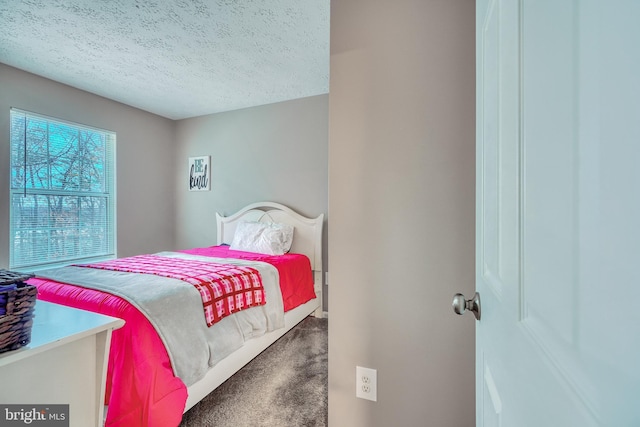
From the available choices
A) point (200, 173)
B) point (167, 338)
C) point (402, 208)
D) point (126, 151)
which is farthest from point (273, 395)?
point (126, 151)

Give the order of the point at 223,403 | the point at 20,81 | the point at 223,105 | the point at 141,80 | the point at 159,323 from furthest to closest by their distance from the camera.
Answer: the point at 223,105 < the point at 141,80 < the point at 20,81 < the point at 223,403 < the point at 159,323

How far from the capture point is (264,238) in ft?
10.5

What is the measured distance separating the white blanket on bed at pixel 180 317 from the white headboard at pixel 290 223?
1.14 m

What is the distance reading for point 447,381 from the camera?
1104 millimetres

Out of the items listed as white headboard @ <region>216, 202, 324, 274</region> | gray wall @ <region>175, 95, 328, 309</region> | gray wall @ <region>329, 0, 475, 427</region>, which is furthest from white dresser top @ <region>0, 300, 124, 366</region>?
gray wall @ <region>175, 95, 328, 309</region>

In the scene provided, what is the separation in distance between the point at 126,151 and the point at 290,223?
7.74 feet

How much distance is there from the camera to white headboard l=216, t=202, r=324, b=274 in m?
3.27

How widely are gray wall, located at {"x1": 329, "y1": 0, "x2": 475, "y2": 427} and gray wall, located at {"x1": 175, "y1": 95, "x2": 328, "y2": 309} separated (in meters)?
2.06

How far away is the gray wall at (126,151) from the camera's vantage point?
2645 millimetres

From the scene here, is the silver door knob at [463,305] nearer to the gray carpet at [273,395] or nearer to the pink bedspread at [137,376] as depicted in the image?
the gray carpet at [273,395]

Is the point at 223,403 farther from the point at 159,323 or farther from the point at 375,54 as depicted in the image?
the point at 375,54
